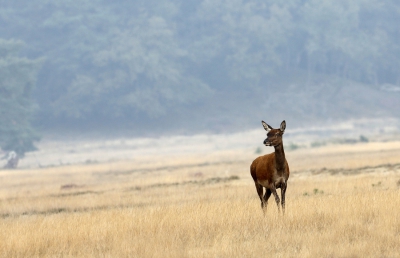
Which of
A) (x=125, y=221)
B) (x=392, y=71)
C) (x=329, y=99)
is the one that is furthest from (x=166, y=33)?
(x=125, y=221)

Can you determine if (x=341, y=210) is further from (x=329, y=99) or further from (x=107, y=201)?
(x=329, y=99)

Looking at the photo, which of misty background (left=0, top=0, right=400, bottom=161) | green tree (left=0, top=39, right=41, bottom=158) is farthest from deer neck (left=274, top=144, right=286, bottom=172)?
misty background (left=0, top=0, right=400, bottom=161)

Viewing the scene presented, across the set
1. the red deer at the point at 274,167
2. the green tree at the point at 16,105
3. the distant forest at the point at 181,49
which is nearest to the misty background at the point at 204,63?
the distant forest at the point at 181,49

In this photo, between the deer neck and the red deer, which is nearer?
the red deer

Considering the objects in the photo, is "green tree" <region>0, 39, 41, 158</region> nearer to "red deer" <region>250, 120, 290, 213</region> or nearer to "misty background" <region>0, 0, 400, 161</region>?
"misty background" <region>0, 0, 400, 161</region>

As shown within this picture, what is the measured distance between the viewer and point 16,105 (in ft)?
233

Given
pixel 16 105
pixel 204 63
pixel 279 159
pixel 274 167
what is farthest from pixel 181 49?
pixel 279 159

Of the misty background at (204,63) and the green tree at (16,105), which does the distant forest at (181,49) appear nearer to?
the misty background at (204,63)

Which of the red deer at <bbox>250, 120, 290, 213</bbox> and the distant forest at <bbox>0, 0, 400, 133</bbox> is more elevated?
the distant forest at <bbox>0, 0, 400, 133</bbox>

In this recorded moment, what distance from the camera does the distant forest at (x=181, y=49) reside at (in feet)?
310

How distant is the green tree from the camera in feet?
229

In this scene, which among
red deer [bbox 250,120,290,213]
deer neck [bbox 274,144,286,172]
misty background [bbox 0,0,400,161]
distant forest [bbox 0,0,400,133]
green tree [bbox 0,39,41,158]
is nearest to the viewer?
red deer [bbox 250,120,290,213]

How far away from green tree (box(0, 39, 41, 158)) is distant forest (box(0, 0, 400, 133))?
56.1 feet

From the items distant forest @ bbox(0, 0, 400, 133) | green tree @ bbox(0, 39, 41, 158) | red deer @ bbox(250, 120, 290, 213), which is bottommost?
red deer @ bbox(250, 120, 290, 213)
